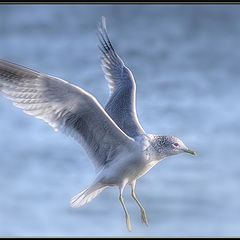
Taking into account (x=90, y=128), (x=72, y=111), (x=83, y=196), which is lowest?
(x=83, y=196)

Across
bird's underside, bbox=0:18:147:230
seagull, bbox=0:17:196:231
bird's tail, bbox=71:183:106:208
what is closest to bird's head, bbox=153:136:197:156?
seagull, bbox=0:17:196:231

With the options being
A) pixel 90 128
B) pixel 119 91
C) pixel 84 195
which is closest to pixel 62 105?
pixel 90 128

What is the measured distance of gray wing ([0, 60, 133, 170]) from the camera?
4.22m

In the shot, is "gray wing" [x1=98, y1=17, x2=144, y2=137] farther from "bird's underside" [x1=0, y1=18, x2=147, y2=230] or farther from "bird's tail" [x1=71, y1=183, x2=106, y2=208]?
"bird's tail" [x1=71, y1=183, x2=106, y2=208]

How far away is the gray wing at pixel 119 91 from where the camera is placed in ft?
15.7

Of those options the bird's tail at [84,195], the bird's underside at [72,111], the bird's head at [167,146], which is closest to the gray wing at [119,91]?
the bird's underside at [72,111]

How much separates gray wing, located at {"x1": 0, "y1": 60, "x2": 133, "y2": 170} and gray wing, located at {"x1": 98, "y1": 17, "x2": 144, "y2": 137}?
300mm

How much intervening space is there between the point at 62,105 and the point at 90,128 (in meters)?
0.26

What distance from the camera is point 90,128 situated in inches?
173

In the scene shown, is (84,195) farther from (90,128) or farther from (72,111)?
(72,111)

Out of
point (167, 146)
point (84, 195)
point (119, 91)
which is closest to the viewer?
point (167, 146)

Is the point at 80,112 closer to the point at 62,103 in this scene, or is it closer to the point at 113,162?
the point at 62,103

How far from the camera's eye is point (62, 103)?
4.30 meters

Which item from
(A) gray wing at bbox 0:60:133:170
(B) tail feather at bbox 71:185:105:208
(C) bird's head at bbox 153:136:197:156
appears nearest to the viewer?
(A) gray wing at bbox 0:60:133:170
